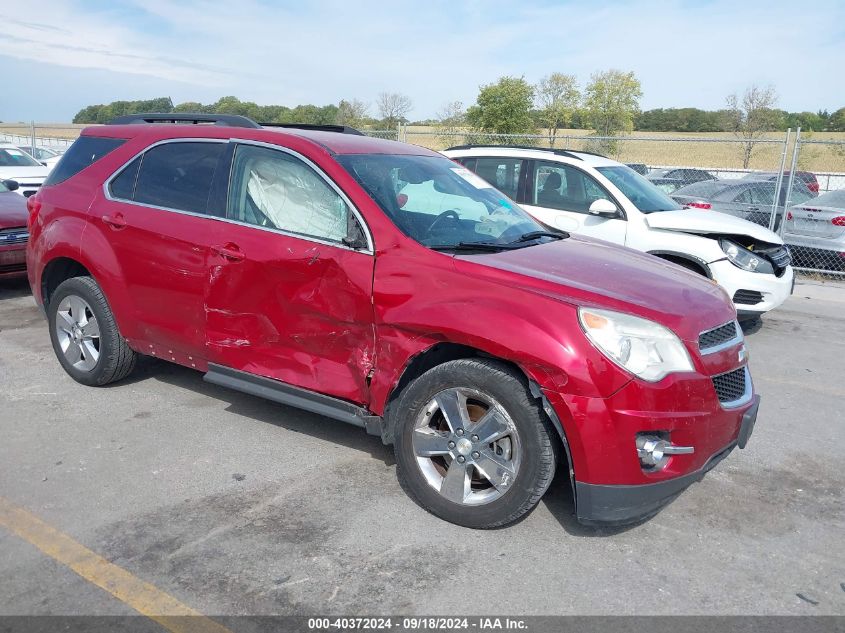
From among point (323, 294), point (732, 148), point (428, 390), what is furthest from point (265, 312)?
point (732, 148)

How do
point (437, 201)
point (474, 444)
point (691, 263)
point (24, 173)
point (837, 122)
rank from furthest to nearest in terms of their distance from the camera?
point (837, 122)
point (24, 173)
point (691, 263)
point (437, 201)
point (474, 444)

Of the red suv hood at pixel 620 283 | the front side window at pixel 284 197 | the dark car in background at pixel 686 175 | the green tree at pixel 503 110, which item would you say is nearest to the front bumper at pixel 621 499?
the red suv hood at pixel 620 283

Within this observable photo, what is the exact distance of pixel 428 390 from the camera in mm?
3475

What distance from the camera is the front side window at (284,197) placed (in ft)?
13.0

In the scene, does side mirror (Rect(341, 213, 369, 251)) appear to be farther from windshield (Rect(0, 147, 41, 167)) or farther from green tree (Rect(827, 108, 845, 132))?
green tree (Rect(827, 108, 845, 132))

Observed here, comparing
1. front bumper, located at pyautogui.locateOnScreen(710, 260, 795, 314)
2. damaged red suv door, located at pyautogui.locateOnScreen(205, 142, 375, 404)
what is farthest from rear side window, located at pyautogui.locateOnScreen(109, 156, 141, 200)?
front bumper, located at pyautogui.locateOnScreen(710, 260, 795, 314)

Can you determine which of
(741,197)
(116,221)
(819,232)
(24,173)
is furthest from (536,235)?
(24,173)

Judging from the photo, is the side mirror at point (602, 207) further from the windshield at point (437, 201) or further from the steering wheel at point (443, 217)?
the steering wheel at point (443, 217)

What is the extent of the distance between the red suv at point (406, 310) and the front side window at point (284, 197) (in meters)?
0.01

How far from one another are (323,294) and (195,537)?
1333 mm

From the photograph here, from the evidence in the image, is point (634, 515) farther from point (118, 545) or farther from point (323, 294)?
point (118, 545)

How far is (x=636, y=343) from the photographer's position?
3.18 meters

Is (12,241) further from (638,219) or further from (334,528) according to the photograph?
(638,219)

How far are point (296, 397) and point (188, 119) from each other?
2.20 meters
